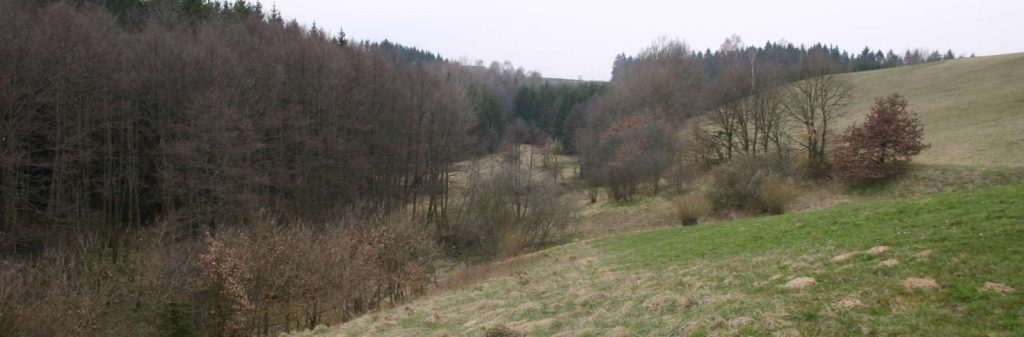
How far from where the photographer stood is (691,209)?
3234 cm

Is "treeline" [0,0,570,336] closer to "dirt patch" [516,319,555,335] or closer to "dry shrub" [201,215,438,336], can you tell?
"dry shrub" [201,215,438,336]

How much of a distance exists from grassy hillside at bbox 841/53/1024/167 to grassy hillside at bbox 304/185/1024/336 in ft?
89.7

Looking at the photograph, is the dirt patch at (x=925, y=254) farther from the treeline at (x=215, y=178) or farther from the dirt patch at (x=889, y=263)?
the treeline at (x=215, y=178)

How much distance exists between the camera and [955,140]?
4178 centimetres

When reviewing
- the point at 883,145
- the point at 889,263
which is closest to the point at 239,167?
the point at 889,263

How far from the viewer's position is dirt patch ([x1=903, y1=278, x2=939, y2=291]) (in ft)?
27.0

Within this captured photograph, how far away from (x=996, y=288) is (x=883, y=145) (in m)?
33.1

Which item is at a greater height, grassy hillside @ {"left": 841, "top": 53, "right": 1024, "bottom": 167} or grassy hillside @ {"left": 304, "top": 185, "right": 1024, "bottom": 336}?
grassy hillside @ {"left": 841, "top": 53, "right": 1024, "bottom": 167}

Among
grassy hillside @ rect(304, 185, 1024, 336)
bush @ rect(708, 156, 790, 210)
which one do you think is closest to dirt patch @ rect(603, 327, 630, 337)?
grassy hillside @ rect(304, 185, 1024, 336)

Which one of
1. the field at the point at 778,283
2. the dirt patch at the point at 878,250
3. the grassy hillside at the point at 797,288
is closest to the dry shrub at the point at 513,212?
the field at the point at 778,283

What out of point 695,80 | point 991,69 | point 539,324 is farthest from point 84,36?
point 991,69

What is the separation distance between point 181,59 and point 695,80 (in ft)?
183

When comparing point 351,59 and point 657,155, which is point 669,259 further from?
point 351,59

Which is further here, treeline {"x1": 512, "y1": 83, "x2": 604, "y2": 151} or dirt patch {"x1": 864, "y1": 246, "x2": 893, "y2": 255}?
treeline {"x1": 512, "y1": 83, "x2": 604, "y2": 151}
